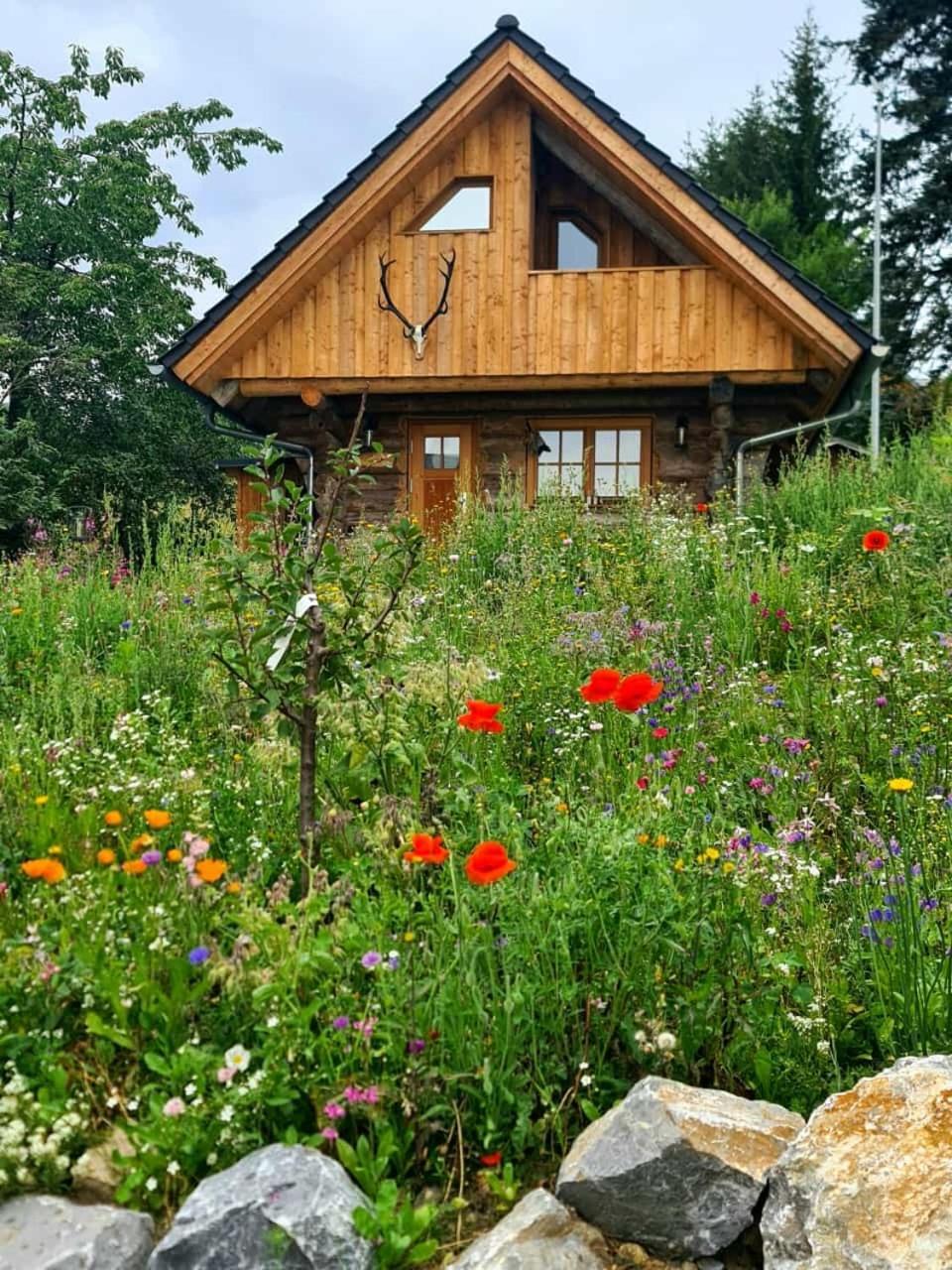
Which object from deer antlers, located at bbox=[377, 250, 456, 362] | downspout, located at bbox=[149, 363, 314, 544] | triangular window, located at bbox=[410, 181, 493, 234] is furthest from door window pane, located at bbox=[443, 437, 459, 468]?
triangular window, located at bbox=[410, 181, 493, 234]

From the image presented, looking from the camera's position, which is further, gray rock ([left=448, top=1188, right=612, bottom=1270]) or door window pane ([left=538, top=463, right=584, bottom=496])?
door window pane ([left=538, top=463, right=584, bottom=496])

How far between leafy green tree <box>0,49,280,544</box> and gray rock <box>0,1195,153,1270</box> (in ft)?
51.3

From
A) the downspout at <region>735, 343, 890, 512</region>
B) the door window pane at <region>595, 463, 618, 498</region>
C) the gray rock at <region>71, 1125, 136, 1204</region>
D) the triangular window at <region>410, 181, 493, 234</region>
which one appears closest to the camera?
the gray rock at <region>71, 1125, 136, 1204</region>

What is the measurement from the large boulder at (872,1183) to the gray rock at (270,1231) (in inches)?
32.2

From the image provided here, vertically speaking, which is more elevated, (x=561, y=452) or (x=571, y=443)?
(x=571, y=443)

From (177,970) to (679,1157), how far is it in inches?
47.0

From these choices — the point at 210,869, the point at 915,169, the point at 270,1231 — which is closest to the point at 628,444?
the point at 210,869

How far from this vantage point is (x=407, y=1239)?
6.84 feet

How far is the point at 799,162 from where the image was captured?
26.6 metres

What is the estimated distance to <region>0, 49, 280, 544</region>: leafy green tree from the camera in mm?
17719

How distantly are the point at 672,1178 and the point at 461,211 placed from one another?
1072 cm

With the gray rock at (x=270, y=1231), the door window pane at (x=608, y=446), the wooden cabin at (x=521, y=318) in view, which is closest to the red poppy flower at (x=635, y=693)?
the gray rock at (x=270, y=1231)

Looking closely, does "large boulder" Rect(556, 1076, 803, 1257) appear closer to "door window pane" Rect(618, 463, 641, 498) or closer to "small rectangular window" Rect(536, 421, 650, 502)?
"small rectangular window" Rect(536, 421, 650, 502)

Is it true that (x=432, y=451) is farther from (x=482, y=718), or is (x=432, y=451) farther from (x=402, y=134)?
(x=482, y=718)
